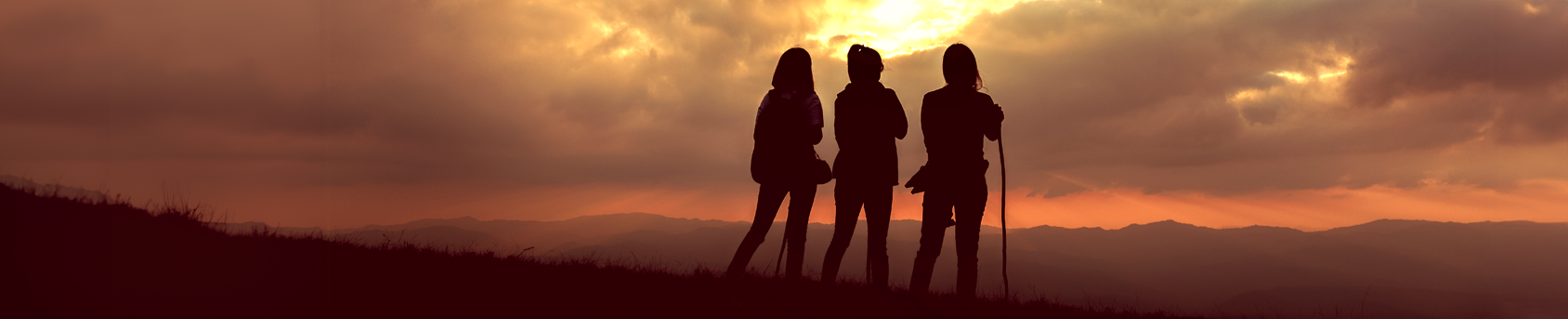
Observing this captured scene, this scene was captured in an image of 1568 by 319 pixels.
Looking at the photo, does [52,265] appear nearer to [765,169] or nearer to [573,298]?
[573,298]

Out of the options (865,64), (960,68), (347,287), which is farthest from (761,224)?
(347,287)

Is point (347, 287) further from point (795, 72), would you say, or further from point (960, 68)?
point (960, 68)

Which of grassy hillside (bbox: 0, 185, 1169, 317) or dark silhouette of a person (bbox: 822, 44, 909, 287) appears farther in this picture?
dark silhouette of a person (bbox: 822, 44, 909, 287)

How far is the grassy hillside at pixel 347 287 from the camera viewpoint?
5934 millimetres

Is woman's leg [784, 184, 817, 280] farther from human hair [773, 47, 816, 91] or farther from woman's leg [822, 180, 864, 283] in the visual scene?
human hair [773, 47, 816, 91]

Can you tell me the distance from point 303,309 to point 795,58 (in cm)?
469

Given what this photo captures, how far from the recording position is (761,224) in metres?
6.81

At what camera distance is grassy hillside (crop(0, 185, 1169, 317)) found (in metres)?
5.93

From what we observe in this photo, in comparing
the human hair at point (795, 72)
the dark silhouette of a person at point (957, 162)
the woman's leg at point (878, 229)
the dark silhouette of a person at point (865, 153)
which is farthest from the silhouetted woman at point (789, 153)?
the dark silhouette of a person at point (957, 162)

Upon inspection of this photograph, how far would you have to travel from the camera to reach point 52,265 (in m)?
6.80

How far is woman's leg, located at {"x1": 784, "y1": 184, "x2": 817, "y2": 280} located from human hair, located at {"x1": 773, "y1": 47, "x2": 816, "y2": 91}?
0.95 m

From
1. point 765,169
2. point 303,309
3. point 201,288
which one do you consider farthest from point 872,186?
point 201,288

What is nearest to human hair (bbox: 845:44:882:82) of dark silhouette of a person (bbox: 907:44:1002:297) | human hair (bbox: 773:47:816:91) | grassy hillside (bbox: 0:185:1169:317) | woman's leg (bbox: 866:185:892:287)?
human hair (bbox: 773:47:816:91)

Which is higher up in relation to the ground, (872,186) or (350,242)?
(872,186)
